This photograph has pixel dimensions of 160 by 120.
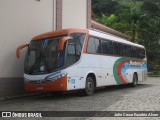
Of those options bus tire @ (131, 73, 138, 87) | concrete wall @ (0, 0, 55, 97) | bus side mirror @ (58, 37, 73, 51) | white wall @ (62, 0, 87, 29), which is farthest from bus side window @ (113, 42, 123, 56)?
bus side mirror @ (58, 37, 73, 51)

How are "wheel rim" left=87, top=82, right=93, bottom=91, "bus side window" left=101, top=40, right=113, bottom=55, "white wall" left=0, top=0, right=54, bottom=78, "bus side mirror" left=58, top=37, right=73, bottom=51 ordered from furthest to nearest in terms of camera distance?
1. "bus side window" left=101, top=40, right=113, bottom=55
2. "white wall" left=0, top=0, right=54, bottom=78
3. "wheel rim" left=87, top=82, right=93, bottom=91
4. "bus side mirror" left=58, top=37, right=73, bottom=51

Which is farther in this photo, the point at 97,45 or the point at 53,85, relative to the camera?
the point at 97,45

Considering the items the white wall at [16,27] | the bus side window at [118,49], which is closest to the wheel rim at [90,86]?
the white wall at [16,27]

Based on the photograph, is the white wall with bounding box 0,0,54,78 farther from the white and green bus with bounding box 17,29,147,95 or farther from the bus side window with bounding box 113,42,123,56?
the bus side window with bounding box 113,42,123,56

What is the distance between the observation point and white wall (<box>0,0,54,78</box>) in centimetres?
1636

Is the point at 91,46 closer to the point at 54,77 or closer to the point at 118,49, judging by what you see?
the point at 54,77

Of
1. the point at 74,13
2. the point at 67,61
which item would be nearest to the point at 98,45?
the point at 67,61

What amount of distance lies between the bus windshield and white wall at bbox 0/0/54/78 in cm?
131

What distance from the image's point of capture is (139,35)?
1810 inches

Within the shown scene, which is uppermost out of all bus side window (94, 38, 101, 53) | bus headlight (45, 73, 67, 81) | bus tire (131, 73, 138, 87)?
bus side window (94, 38, 101, 53)

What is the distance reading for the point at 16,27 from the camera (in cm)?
1717

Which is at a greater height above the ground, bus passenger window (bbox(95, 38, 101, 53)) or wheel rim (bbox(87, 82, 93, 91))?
bus passenger window (bbox(95, 38, 101, 53))

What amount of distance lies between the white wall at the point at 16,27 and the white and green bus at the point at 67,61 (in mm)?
796

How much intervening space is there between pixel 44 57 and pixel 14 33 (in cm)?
277
